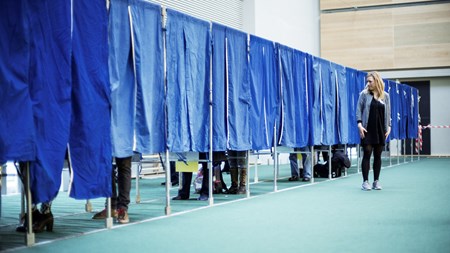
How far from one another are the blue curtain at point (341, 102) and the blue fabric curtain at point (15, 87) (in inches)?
273

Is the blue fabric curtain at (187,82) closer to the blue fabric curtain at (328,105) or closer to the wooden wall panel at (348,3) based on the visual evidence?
the blue fabric curtain at (328,105)

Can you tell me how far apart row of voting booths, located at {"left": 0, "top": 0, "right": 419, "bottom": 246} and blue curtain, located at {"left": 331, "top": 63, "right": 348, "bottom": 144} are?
191cm

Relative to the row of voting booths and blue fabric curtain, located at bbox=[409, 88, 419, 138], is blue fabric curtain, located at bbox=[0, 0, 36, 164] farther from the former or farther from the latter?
blue fabric curtain, located at bbox=[409, 88, 419, 138]

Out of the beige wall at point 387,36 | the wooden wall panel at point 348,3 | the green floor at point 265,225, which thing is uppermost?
the wooden wall panel at point 348,3

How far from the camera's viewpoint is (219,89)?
6359mm

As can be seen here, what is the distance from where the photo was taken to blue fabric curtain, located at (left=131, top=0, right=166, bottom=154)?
16.1ft

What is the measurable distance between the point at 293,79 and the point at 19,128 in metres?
5.28

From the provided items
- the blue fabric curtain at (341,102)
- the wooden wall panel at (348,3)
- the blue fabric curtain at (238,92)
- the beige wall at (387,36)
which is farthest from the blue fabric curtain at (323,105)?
the wooden wall panel at (348,3)

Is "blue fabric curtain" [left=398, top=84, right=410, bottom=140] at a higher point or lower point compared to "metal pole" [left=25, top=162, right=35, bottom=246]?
higher

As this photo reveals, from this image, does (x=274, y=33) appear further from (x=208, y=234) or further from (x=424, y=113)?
(x=208, y=234)

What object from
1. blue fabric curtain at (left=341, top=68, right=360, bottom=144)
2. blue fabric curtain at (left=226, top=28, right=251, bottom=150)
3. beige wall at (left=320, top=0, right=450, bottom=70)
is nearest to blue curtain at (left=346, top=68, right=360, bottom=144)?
blue fabric curtain at (left=341, top=68, right=360, bottom=144)

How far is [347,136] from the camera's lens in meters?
10.5

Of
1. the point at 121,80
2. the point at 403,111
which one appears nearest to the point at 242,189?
the point at 121,80

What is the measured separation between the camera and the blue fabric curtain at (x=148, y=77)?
4918 millimetres
